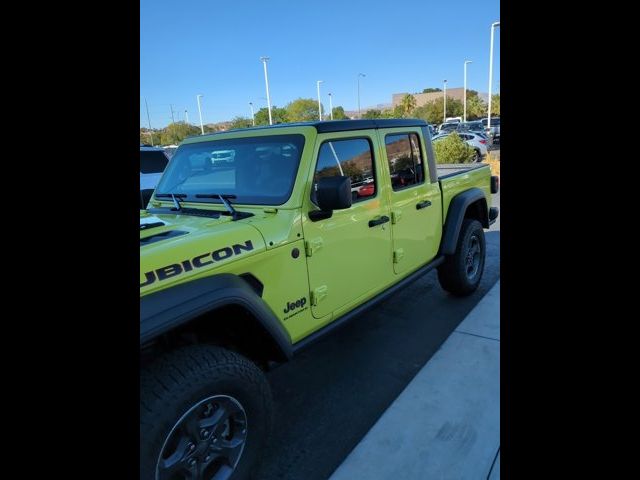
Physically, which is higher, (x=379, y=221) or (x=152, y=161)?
(x=152, y=161)

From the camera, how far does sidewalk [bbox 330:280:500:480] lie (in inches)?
89.6

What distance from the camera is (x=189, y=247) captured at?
2049 millimetres

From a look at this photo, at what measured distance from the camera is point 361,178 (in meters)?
3.16

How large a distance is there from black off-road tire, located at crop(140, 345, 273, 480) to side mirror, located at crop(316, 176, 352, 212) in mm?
983

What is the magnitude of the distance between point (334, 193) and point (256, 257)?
0.58 m

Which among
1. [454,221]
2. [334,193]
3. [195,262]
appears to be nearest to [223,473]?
[195,262]

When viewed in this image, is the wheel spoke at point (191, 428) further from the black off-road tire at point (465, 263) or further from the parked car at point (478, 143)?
the parked car at point (478, 143)

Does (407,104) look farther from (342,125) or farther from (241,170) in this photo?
(241,170)

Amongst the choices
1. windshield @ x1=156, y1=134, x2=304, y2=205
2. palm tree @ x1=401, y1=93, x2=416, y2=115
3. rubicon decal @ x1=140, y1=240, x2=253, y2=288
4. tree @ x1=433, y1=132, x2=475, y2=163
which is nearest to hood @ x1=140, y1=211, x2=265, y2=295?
rubicon decal @ x1=140, y1=240, x2=253, y2=288

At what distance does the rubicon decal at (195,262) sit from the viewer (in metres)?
1.87
